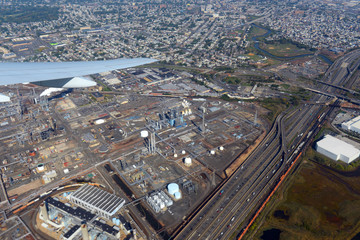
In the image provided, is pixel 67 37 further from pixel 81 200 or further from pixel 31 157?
pixel 81 200

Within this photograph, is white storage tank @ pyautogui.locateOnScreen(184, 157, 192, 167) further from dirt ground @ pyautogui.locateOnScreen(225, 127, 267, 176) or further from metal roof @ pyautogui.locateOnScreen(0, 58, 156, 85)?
metal roof @ pyautogui.locateOnScreen(0, 58, 156, 85)

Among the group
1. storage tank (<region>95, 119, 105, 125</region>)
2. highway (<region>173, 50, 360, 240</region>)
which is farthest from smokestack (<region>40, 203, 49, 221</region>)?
storage tank (<region>95, 119, 105, 125</region>)

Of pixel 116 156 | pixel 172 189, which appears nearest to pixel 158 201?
pixel 172 189

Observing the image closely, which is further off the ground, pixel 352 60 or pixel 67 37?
pixel 352 60

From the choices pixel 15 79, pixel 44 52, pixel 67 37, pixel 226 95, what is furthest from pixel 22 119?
pixel 67 37

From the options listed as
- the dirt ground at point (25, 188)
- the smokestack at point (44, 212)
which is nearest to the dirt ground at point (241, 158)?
the smokestack at point (44, 212)

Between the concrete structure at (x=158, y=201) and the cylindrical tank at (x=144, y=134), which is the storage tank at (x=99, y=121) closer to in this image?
the cylindrical tank at (x=144, y=134)
